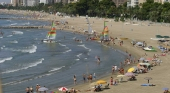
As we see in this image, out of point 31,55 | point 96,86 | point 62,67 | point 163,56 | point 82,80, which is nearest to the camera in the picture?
point 96,86

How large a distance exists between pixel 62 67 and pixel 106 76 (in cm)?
807

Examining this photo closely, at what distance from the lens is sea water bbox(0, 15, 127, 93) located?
37031 mm

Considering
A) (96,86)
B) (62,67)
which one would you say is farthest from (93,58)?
(96,86)

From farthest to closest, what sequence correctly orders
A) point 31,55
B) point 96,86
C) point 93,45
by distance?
point 93,45
point 31,55
point 96,86

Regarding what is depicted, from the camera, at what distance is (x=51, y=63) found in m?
48.3

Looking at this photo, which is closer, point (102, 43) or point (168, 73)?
point (168, 73)

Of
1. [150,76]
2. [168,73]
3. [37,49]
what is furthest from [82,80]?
[37,49]

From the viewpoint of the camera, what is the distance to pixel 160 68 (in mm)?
42531

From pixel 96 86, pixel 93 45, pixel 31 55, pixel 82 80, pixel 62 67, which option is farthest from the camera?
pixel 93 45

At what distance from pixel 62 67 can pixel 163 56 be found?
16.2m

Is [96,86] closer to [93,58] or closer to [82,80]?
[82,80]

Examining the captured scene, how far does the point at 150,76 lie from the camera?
37.6m

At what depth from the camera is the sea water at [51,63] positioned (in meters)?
37.0

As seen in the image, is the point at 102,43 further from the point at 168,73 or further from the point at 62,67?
the point at 168,73
